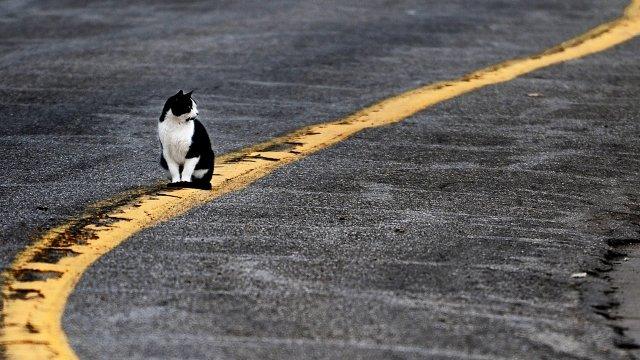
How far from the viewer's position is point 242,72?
14.6 metres

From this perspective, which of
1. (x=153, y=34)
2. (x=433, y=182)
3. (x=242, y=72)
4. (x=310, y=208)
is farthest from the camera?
(x=153, y=34)

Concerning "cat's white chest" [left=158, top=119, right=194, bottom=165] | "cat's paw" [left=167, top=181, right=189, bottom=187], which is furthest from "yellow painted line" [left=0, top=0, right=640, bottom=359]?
"cat's white chest" [left=158, top=119, right=194, bottom=165]

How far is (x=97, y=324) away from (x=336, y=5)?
13.5 metres

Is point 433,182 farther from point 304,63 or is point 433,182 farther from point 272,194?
point 304,63

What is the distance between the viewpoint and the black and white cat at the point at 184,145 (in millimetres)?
9273

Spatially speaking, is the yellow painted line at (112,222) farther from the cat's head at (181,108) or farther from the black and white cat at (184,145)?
the cat's head at (181,108)

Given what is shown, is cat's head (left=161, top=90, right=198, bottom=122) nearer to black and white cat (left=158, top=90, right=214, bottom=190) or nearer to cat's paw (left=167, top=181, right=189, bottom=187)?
black and white cat (left=158, top=90, right=214, bottom=190)

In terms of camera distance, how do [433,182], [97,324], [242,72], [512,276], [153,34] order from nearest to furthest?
[97,324]
[512,276]
[433,182]
[242,72]
[153,34]

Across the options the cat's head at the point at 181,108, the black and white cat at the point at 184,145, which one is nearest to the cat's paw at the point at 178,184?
the black and white cat at the point at 184,145

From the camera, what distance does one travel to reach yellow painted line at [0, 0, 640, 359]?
646 centimetres

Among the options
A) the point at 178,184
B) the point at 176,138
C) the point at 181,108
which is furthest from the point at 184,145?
the point at 178,184

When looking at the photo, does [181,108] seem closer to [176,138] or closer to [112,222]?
[176,138]

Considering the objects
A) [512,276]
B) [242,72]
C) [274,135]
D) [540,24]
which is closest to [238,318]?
[512,276]

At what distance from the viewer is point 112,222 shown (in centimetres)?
857
